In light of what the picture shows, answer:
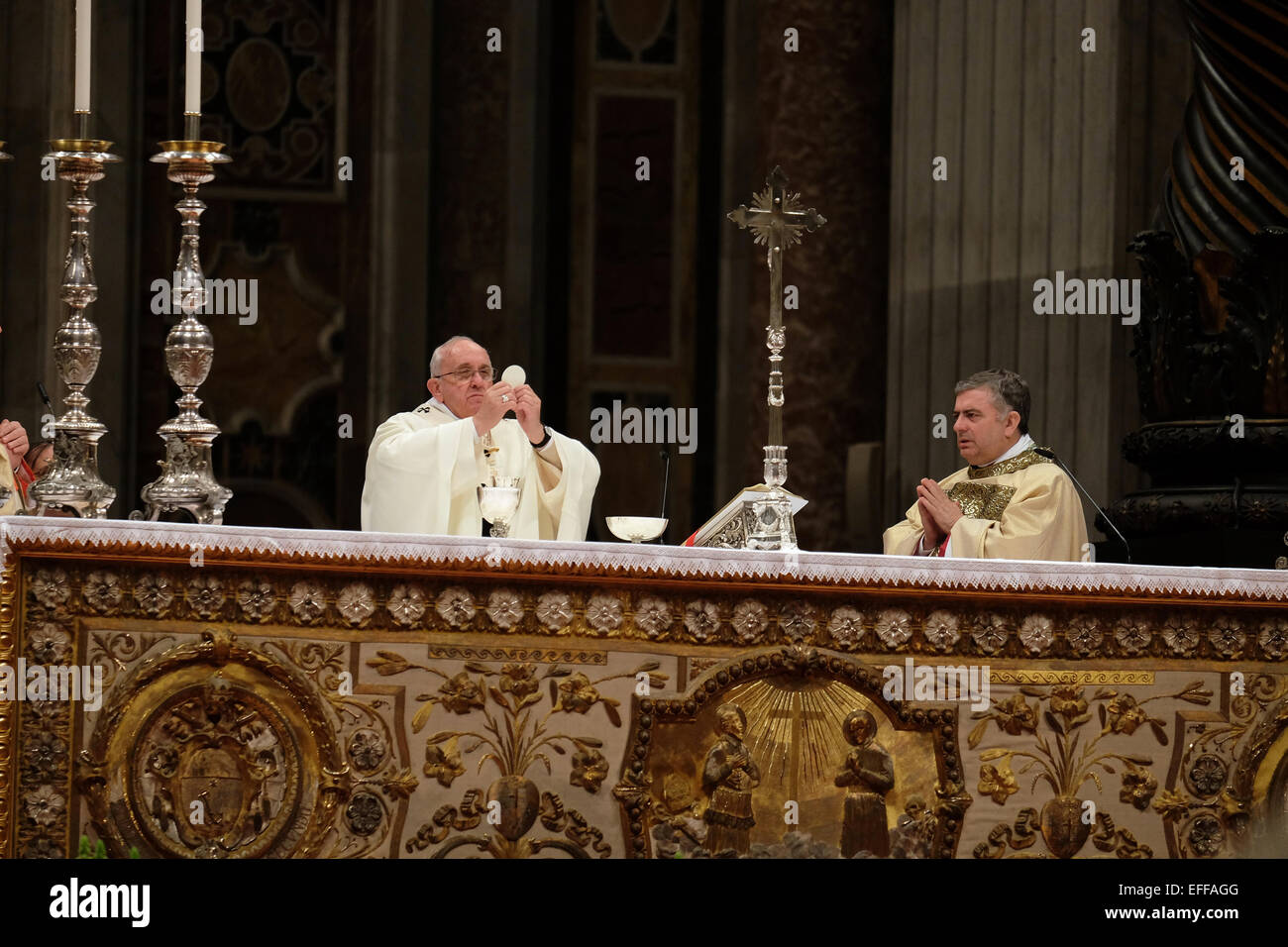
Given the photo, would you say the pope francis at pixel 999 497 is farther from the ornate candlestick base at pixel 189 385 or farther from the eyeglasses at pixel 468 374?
the ornate candlestick base at pixel 189 385

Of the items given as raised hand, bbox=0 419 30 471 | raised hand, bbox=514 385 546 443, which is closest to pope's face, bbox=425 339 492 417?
raised hand, bbox=514 385 546 443

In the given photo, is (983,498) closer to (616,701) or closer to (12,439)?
(616,701)

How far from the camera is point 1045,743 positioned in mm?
5227

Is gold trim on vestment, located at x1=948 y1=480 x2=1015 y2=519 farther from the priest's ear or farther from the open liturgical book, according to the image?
the open liturgical book

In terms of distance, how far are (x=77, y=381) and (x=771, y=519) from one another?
1.62 m

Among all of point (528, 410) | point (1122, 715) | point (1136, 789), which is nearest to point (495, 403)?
point (528, 410)

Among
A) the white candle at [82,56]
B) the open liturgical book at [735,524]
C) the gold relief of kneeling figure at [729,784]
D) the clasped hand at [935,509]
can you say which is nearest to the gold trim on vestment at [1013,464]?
the clasped hand at [935,509]

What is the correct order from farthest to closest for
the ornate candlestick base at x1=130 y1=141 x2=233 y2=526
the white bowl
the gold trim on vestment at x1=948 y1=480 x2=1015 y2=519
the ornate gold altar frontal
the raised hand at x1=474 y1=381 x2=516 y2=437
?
1. the gold trim on vestment at x1=948 y1=480 x2=1015 y2=519
2. the raised hand at x1=474 y1=381 x2=516 y2=437
3. the white bowl
4. the ornate candlestick base at x1=130 y1=141 x2=233 y2=526
5. the ornate gold altar frontal

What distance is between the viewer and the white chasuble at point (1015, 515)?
616cm

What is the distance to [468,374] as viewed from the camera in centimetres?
659

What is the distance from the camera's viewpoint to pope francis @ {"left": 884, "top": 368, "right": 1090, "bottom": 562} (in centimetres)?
616

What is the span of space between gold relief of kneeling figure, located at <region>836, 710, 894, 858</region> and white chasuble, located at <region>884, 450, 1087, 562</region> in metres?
1.05

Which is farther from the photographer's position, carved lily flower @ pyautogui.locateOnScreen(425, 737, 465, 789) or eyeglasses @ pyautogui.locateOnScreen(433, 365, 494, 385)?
eyeglasses @ pyautogui.locateOnScreen(433, 365, 494, 385)

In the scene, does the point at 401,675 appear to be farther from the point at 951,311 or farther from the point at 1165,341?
the point at 951,311
